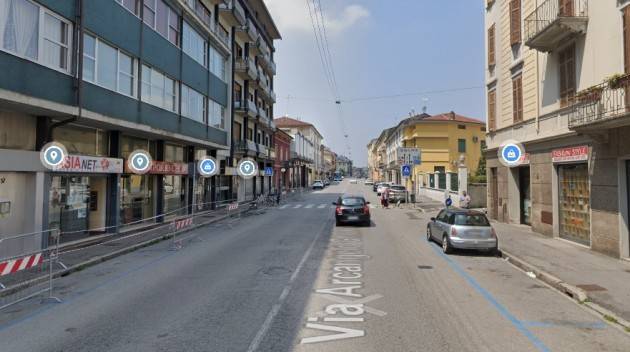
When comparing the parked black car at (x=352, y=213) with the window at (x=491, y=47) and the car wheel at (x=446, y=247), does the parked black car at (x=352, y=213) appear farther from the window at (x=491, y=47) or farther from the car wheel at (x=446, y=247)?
the window at (x=491, y=47)

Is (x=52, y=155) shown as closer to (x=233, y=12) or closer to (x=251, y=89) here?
(x=233, y=12)

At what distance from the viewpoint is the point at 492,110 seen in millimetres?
21719

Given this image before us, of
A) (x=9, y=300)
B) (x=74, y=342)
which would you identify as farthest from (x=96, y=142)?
(x=74, y=342)

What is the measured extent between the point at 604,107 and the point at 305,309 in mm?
9789

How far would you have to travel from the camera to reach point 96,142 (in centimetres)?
1588

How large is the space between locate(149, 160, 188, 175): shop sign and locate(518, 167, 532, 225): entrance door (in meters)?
16.5

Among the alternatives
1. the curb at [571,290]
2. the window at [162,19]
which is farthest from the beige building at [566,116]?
the window at [162,19]

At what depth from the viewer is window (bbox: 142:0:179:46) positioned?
58.5 feet

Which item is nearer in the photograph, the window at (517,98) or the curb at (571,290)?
the curb at (571,290)

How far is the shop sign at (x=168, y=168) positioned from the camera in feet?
62.9

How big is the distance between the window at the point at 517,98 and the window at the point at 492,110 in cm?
250

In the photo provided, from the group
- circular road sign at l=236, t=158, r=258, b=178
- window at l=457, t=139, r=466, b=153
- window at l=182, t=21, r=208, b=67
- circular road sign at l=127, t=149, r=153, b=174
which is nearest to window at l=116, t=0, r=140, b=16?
window at l=182, t=21, r=208, b=67

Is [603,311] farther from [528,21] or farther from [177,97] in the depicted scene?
[177,97]

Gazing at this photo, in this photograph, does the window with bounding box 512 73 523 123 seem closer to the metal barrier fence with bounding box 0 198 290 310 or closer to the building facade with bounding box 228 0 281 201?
the metal barrier fence with bounding box 0 198 290 310
